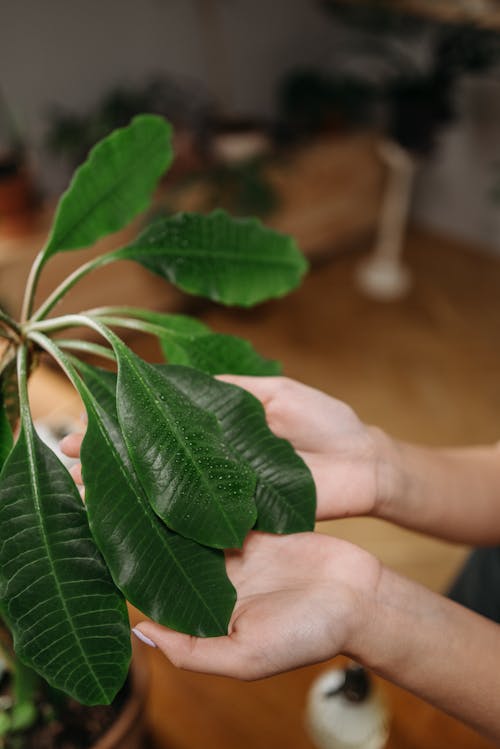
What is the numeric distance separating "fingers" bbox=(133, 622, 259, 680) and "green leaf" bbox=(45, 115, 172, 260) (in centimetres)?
44

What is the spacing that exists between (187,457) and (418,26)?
3.30m

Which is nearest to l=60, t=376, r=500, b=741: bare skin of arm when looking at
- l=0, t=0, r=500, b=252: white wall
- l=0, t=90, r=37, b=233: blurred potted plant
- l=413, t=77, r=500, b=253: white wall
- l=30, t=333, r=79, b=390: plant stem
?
l=30, t=333, r=79, b=390: plant stem

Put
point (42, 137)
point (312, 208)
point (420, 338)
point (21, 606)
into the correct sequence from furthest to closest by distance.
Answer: point (312, 208) < point (420, 338) < point (42, 137) < point (21, 606)

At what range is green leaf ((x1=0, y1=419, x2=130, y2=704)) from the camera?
0.56m

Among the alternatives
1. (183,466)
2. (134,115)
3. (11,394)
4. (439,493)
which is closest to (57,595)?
(183,466)

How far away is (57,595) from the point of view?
1.84ft

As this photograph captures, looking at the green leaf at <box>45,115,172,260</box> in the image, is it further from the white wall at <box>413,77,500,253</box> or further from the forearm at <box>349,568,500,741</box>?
the white wall at <box>413,77,500,253</box>

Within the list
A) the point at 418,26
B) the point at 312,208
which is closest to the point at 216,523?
the point at 312,208

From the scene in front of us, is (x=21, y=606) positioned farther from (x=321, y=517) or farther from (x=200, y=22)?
(x=200, y=22)

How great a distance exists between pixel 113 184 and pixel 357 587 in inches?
21.2

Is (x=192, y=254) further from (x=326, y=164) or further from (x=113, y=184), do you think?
(x=326, y=164)

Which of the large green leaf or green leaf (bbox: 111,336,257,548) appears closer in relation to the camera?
green leaf (bbox: 111,336,257,548)

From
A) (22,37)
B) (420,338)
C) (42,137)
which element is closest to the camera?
(22,37)

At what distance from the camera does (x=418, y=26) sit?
319cm
